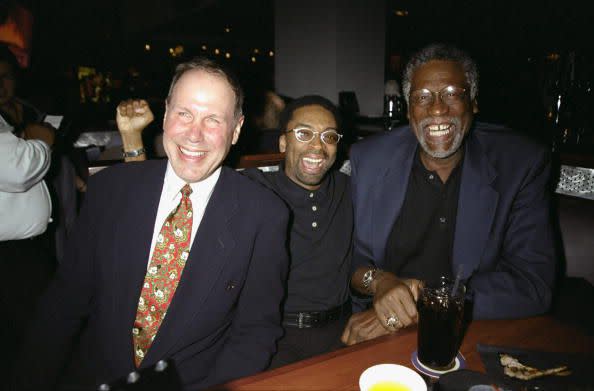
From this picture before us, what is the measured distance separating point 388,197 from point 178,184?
109 cm

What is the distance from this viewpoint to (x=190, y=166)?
5.43 ft

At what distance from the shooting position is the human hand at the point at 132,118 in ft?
8.41

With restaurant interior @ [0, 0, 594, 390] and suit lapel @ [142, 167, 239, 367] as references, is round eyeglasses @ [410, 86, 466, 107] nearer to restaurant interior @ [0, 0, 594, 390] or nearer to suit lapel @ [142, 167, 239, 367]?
restaurant interior @ [0, 0, 594, 390]

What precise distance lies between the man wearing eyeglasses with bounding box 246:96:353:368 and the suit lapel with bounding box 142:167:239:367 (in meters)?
0.69

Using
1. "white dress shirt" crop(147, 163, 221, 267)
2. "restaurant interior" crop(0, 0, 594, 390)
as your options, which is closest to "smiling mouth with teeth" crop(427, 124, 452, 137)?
"restaurant interior" crop(0, 0, 594, 390)

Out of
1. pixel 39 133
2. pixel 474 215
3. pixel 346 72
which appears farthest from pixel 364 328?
pixel 346 72

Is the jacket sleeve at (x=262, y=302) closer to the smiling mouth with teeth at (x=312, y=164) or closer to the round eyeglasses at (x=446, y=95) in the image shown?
the smiling mouth with teeth at (x=312, y=164)

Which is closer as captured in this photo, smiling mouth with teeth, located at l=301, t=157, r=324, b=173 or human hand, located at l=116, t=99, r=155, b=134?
smiling mouth with teeth, located at l=301, t=157, r=324, b=173

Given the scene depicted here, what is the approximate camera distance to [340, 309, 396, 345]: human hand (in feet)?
5.83

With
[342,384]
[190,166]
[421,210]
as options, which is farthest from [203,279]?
[421,210]

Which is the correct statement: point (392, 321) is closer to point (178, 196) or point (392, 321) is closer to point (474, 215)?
point (474, 215)

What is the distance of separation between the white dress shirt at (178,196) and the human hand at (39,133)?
6.71 ft

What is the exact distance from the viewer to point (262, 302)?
1.68m

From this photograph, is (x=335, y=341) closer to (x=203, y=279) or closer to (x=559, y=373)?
(x=203, y=279)
